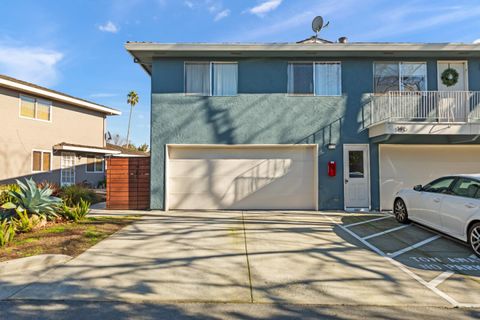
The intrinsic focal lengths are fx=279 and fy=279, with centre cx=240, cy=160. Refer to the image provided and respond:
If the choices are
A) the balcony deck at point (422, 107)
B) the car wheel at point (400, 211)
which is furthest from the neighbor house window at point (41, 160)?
the car wheel at point (400, 211)

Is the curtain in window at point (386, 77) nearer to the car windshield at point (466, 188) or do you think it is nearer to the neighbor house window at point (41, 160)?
the car windshield at point (466, 188)

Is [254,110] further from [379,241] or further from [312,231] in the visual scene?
[379,241]

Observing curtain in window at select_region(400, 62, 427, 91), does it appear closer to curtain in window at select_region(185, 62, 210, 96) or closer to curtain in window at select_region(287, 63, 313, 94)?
curtain in window at select_region(287, 63, 313, 94)

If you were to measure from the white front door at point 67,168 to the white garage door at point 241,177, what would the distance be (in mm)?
10403

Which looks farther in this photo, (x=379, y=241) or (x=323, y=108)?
(x=323, y=108)

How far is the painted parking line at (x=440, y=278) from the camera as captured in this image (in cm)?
428

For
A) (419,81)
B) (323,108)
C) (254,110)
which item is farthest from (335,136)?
(419,81)

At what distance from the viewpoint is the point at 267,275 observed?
179 inches

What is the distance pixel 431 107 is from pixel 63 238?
39.3ft

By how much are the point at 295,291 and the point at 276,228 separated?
354cm

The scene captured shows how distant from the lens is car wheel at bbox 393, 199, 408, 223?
7946 mm

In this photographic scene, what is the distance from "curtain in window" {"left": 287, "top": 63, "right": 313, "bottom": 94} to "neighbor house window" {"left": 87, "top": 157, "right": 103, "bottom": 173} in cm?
1521

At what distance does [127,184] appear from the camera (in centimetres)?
1035

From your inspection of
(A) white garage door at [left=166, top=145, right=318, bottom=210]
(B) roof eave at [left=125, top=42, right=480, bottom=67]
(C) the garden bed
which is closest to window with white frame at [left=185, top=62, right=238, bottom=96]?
(B) roof eave at [left=125, top=42, right=480, bottom=67]
